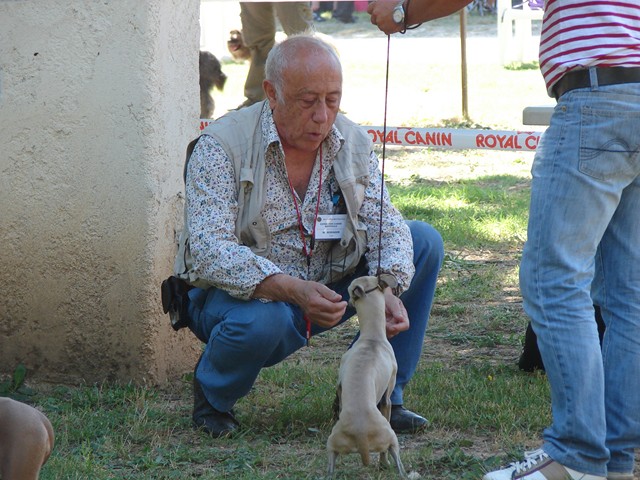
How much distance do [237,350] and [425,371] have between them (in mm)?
1159

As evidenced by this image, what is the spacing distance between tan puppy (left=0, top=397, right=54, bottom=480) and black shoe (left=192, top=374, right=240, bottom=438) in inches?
50.5

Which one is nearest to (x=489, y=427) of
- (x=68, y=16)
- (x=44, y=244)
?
(x=44, y=244)

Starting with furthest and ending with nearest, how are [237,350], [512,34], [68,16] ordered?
[512,34] → [68,16] → [237,350]

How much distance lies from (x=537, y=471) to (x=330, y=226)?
1.11 metres

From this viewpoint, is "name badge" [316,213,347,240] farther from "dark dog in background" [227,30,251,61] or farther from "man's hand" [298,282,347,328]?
"dark dog in background" [227,30,251,61]

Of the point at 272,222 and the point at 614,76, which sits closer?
the point at 614,76

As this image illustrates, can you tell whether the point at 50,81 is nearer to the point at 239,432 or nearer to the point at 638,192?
the point at 239,432

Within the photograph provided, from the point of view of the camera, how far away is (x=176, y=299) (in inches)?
146

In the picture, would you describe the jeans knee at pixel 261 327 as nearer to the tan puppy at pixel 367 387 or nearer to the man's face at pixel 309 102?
the tan puppy at pixel 367 387

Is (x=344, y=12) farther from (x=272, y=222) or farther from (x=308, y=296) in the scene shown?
(x=308, y=296)

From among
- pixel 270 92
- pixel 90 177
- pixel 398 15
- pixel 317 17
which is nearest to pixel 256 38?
pixel 90 177

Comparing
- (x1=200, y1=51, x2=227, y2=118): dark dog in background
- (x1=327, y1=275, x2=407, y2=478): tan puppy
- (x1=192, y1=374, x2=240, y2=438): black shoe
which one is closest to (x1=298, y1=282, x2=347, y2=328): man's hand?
(x1=327, y1=275, x2=407, y2=478): tan puppy

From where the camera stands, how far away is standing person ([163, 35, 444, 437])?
11.3 feet

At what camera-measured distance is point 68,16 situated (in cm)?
398
